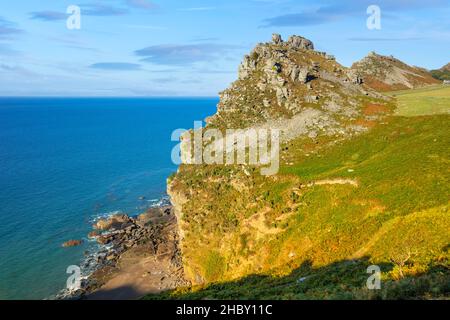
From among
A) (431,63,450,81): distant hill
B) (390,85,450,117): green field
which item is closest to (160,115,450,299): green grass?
(390,85,450,117): green field

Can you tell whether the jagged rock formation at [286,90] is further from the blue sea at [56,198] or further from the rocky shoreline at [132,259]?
the blue sea at [56,198]

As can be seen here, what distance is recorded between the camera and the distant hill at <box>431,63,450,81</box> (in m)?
168

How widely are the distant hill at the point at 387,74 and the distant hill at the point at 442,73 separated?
22826 millimetres

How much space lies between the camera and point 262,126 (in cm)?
7812

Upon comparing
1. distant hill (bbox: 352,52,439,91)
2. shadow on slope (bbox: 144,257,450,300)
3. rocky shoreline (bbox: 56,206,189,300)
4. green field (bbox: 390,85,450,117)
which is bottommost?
rocky shoreline (bbox: 56,206,189,300)

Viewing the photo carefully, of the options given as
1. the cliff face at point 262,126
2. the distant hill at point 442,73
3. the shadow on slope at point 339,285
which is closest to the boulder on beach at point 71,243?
the cliff face at point 262,126

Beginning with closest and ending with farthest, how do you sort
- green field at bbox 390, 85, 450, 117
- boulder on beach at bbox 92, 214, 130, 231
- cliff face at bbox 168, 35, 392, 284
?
cliff face at bbox 168, 35, 392, 284
green field at bbox 390, 85, 450, 117
boulder on beach at bbox 92, 214, 130, 231

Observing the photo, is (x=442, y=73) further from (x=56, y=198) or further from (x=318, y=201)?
(x=56, y=198)

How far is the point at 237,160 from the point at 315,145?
15.6m

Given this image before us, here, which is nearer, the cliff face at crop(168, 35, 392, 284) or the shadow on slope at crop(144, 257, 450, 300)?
the shadow on slope at crop(144, 257, 450, 300)

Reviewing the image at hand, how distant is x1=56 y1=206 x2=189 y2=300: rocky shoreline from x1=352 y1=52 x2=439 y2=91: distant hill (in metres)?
90.6

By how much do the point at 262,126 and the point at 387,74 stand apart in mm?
85459

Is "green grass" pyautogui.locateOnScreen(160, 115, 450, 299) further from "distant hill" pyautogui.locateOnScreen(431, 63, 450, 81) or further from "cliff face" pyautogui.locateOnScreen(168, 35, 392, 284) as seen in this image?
"distant hill" pyautogui.locateOnScreen(431, 63, 450, 81)

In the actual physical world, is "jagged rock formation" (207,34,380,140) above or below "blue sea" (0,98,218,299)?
above
